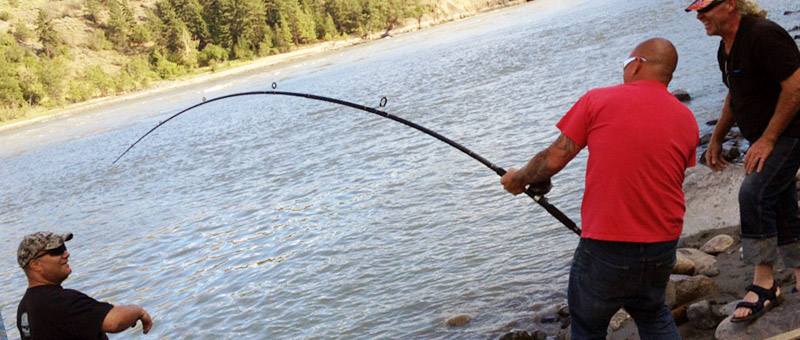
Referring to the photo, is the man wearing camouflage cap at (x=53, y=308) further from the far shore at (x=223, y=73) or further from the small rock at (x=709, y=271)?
the far shore at (x=223, y=73)

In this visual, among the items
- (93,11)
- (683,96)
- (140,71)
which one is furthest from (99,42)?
(683,96)

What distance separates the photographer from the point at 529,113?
15.8 meters

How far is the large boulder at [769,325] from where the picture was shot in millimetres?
3996

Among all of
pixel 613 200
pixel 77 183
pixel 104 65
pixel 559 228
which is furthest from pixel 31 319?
pixel 104 65

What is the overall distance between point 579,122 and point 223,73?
82.5 metres

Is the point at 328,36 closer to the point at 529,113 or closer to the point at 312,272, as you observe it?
the point at 529,113

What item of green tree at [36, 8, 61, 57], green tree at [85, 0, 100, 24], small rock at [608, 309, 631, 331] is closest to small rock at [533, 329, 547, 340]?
small rock at [608, 309, 631, 331]

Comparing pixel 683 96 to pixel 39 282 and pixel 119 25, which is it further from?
pixel 119 25

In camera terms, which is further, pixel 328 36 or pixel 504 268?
pixel 328 36

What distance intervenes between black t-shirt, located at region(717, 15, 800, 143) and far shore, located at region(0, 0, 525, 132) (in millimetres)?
66272

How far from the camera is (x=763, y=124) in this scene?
396 centimetres

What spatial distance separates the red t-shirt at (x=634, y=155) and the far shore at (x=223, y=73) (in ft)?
218

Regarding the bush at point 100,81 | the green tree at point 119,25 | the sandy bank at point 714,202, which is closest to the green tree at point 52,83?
the bush at point 100,81

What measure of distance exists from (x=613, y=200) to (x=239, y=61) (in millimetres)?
100802
